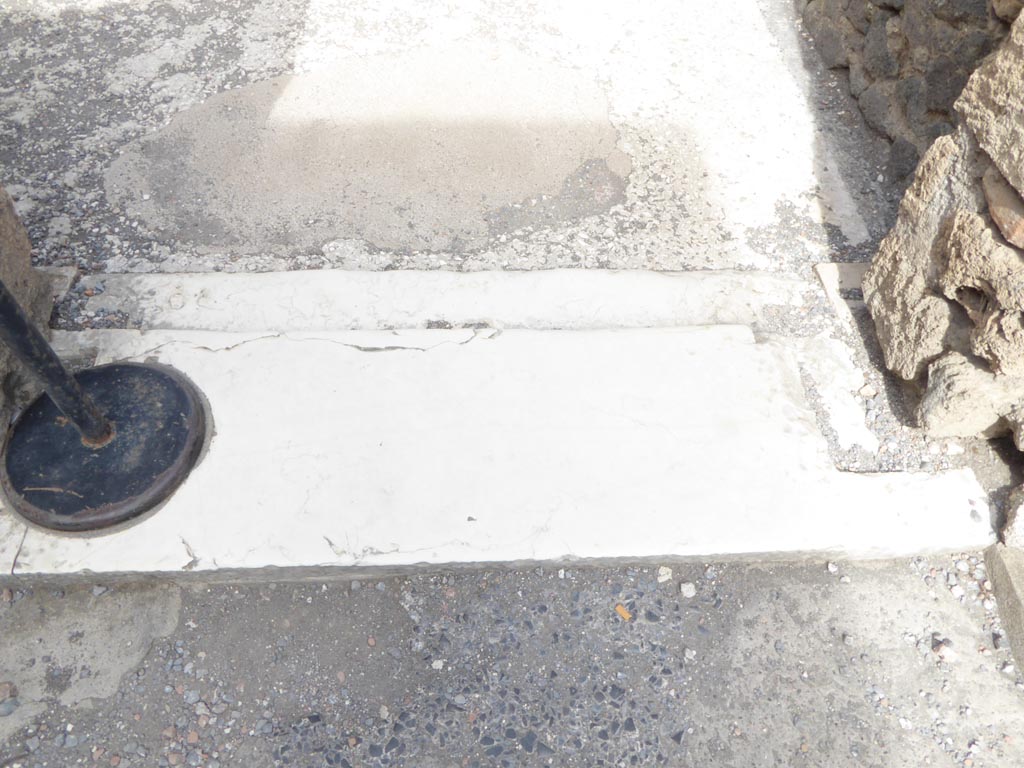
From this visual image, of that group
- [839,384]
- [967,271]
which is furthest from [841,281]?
[967,271]

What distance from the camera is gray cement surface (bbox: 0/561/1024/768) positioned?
160 cm

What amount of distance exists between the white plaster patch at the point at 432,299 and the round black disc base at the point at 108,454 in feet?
1.06

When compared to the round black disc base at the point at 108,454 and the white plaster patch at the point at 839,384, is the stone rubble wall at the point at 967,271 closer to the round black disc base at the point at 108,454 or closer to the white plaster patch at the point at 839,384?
the white plaster patch at the point at 839,384

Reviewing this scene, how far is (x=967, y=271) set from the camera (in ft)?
5.86

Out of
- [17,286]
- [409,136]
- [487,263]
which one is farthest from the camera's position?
[409,136]

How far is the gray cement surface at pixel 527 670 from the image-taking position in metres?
1.60

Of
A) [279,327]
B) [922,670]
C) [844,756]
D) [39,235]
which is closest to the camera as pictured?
[844,756]

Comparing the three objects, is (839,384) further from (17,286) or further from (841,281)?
(17,286)

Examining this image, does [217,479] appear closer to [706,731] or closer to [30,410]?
[30,410]

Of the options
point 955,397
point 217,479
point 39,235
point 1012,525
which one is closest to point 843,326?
point 955,397

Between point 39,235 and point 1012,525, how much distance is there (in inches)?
114

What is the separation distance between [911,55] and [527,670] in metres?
2.43

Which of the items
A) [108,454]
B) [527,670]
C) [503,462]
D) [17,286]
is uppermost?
[17,286]

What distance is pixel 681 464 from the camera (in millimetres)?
1901
